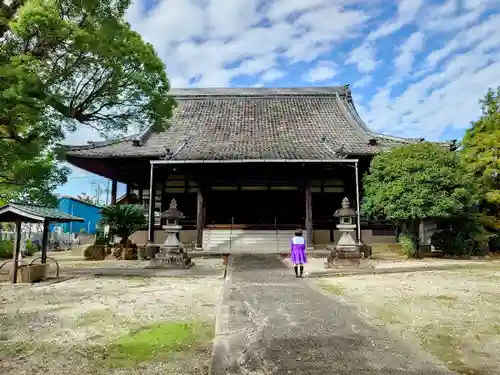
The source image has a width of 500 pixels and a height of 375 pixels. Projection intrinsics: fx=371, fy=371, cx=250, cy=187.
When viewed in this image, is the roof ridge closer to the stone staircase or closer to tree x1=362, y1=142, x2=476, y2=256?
the stone staircase

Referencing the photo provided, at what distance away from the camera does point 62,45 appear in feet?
22.9

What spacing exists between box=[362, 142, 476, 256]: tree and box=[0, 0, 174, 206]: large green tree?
8.66 meters

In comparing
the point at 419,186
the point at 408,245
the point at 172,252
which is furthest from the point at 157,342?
the point at 408,245

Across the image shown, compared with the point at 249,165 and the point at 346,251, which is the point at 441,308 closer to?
the point at 346,251

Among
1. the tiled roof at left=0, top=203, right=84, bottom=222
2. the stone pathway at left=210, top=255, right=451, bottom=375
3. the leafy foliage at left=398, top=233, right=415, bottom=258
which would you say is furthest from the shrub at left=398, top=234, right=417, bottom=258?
the tiled roof at left=0, top=203, right=84, bottom=222

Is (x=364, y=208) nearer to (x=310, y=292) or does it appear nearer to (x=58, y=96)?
(x=310, y=292)

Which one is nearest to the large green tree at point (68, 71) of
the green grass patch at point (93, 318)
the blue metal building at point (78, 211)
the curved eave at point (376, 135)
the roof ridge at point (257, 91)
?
the green grass patch at point (93, 318)

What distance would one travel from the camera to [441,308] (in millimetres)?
6207

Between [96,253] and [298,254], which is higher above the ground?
[298,254]

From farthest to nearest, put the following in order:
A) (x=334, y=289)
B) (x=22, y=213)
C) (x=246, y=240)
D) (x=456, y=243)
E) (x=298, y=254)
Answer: (x=246, y=240) < (x=456, y=243) < (x=298, y=254) < (x=22, y=213) < (x=334, y=289)

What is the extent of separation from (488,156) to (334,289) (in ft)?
35.9

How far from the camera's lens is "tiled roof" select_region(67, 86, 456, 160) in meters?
17.0

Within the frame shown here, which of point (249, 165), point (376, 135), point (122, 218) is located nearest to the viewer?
point (122, 218)

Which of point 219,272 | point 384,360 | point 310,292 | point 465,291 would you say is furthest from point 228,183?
point 384,360
